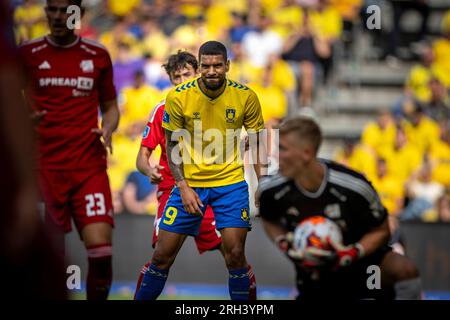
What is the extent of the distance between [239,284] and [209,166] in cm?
94

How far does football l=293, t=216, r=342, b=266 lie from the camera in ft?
17.8

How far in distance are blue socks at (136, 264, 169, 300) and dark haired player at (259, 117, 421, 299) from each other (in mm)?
1326

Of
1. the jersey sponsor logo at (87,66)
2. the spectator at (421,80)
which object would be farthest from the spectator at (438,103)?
the jersey sponsor logo at (87,66)

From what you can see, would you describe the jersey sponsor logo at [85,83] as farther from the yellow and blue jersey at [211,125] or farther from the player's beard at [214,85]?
the player's beard at [214,85]

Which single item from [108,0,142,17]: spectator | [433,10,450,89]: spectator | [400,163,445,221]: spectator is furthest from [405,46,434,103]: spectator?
[108,0,142,17]: spectator

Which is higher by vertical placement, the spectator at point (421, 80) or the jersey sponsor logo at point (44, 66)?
the spectator at point (421, 80)

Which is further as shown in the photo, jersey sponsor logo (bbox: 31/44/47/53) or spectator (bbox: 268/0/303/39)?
spectator (bbox: 268/0/303/39)

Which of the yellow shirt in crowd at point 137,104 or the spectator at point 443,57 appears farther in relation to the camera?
the spectator at point 443,57

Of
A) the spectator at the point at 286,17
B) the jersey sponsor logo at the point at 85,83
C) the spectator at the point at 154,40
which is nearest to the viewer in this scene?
the jersey sponsor logo at the point at 85,83

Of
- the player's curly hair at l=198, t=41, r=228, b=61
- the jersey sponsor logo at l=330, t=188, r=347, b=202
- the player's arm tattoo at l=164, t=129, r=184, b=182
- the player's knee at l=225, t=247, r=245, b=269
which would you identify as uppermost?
the player's curly hair at l=198, t=41, r=228, b=61

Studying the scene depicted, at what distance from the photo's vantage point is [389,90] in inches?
623

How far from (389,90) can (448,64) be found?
44.3 inches

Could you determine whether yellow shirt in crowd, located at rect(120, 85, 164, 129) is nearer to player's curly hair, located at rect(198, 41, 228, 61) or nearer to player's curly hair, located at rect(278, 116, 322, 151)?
player's curly hair, located at rect(198, 41, 228, 61)

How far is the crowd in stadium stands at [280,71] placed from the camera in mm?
12750
